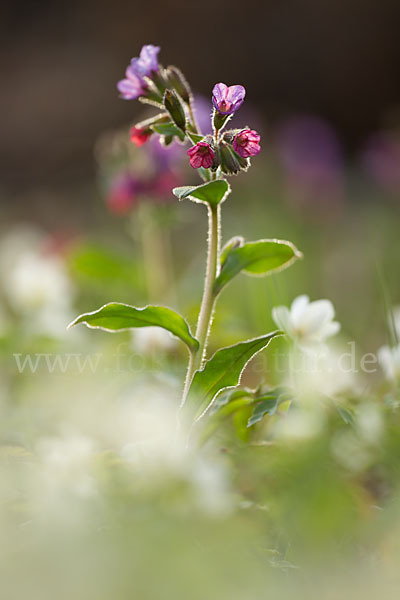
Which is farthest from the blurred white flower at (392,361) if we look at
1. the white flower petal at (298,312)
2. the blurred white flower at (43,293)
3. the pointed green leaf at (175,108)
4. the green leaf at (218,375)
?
the blurred white flower at (43,293)

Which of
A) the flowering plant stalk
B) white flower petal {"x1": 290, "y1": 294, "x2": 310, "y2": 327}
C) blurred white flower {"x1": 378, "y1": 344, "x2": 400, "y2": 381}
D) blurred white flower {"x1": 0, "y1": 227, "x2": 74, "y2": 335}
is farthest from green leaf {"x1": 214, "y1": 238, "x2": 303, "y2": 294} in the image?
blurred white flower {"x1": 0, "y1": 227, "x2": 74, "y2": 335}

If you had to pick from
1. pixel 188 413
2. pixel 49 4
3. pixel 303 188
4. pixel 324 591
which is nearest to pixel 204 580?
pixel 324 591

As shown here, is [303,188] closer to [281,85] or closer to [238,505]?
[281,85]

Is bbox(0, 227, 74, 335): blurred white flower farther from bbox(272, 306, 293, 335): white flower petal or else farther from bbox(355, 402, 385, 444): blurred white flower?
bbox(355, 402, 385, 444): blurred white flower

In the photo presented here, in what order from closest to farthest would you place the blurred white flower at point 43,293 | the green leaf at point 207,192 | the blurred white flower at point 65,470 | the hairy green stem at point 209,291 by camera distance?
the blurred white flower at point 65,470 → the green leaf at point 207,192 → the hairy green stem at point 209,291 → the blurred white flower at point 43,293

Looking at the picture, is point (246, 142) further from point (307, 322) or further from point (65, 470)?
point (65, 470)

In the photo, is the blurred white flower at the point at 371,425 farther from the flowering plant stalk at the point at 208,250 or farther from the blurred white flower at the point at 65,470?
the blurred white flower at the point at 65,470
